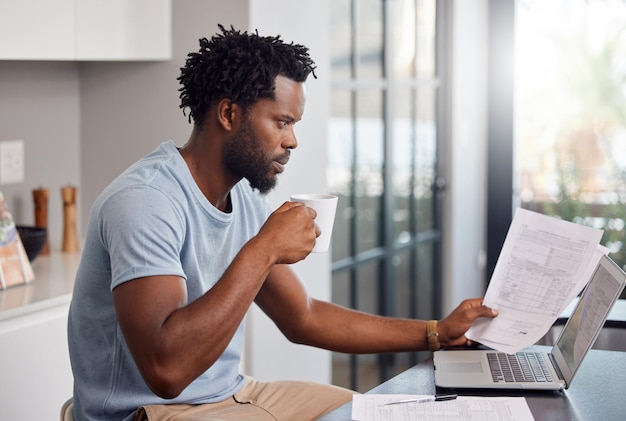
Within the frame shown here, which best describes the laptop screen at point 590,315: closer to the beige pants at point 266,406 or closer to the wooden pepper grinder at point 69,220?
the beige pants at point 266,406

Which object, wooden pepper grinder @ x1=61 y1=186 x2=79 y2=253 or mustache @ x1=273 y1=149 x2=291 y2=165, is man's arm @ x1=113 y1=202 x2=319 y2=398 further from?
Result: wooden pepper grinder @ x1=61 y1=186 x2=79 y2=253

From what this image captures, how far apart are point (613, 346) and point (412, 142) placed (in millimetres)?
2133

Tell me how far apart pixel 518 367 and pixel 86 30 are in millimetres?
1478

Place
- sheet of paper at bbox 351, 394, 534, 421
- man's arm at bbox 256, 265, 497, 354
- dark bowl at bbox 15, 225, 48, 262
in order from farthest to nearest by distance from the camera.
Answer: dark bowl at bbox 15, 225, 48, 262 < man's arm at bbox 256, 265, 497, 354 < sheet of paper at bbox 351, 394, 534, 421

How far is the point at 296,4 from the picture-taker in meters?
2.76

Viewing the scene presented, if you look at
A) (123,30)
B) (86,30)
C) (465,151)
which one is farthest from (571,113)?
(86,30)

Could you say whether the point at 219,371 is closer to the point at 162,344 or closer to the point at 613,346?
the point at 162,344

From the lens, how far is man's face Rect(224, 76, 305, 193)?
68.3 inches

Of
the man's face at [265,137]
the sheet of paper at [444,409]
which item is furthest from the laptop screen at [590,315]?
the man's face at [265,137]

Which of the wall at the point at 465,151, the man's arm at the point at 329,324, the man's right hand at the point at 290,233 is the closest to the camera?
the man's right hand at the point at 290,233

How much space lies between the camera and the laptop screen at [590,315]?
1503 mm

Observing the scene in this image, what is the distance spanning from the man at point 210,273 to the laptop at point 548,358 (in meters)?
0.14

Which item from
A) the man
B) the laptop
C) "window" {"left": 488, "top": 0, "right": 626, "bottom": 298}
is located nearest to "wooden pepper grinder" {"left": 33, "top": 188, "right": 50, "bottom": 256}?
the man

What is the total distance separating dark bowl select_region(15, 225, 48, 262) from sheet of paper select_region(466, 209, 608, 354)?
1.25 metres
